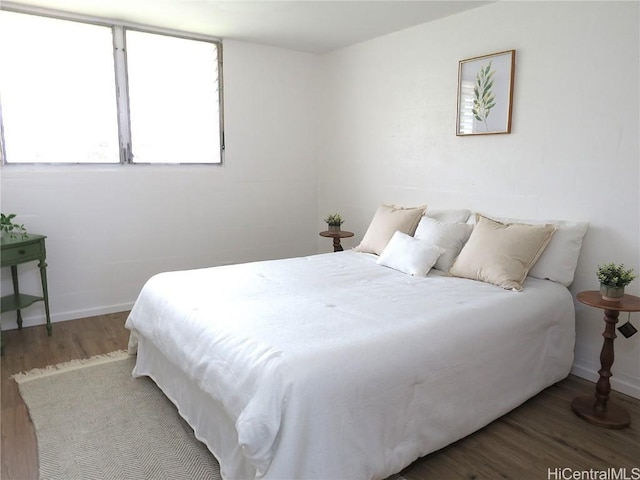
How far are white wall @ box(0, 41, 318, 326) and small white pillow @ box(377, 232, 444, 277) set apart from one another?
183 cm

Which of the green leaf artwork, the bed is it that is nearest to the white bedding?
the bed

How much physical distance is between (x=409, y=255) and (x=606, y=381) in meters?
1.32

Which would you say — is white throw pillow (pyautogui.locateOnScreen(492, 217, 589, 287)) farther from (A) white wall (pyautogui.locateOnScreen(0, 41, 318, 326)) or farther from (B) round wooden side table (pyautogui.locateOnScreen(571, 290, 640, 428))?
(A) white wall (pyautogui.locateOnScreen(0, 41, 318, 326))

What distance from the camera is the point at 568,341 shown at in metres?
2.70

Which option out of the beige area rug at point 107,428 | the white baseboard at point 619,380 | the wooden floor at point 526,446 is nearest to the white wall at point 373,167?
the white baseboard at point 619,380

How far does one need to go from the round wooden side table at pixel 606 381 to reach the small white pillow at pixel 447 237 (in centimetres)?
87

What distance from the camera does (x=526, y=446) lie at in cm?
217

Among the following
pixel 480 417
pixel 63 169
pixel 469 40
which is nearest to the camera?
pixel 480 417

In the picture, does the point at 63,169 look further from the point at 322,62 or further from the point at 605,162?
the point at 605,162

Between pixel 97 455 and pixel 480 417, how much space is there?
1839 mm

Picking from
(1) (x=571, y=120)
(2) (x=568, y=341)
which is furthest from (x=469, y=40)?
(2) (x=568, y=341)

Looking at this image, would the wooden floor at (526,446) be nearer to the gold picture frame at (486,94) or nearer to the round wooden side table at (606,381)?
the round wooden side table at (606,381)

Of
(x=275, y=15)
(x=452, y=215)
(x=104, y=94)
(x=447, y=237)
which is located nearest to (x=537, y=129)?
(x=452, y=215)

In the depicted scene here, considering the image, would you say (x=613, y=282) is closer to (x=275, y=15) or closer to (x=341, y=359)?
(x=341, y=359)
